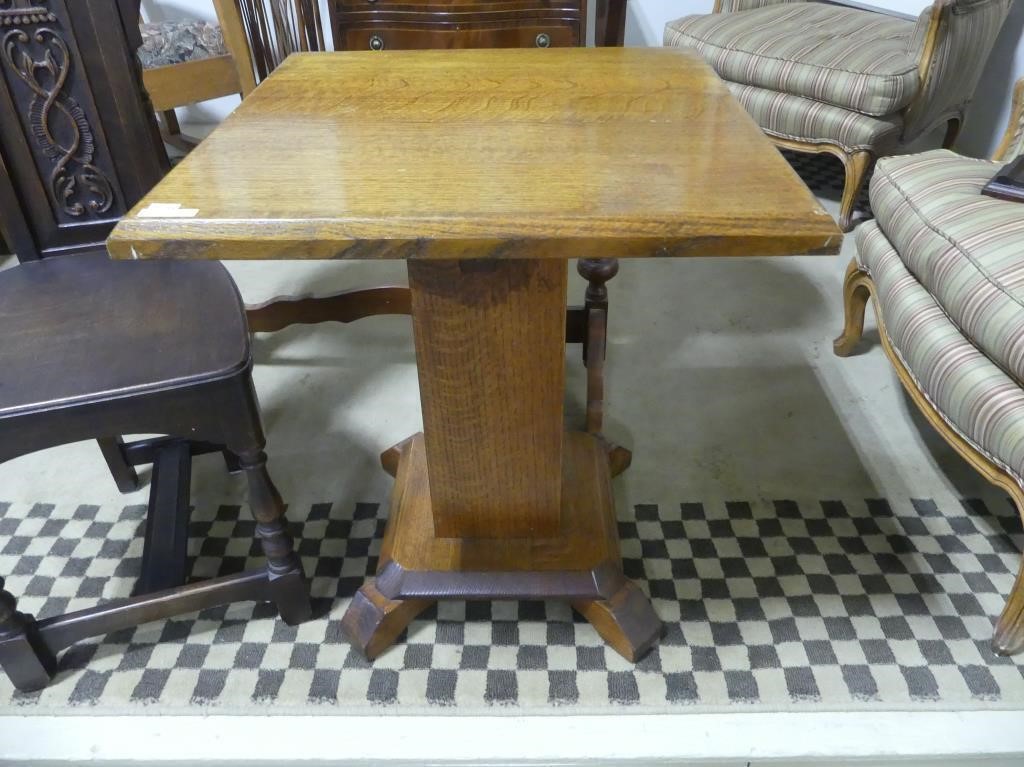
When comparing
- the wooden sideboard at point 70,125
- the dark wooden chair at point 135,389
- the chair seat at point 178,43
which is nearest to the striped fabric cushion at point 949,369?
the dark wooden chair at point 135,389

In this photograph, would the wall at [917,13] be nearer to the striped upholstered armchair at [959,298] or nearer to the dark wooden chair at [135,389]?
the striped upholstered armchair at [959,298]

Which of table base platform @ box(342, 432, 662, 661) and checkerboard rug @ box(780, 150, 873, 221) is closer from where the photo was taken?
table base platform @ box(342, 432, 662, 661)

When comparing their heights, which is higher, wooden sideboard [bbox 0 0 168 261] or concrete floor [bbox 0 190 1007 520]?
wooden sideboard [bbox 0 0 168 261]

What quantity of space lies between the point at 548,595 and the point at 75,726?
68cm

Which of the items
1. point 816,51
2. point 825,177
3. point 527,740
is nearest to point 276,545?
point 527,740

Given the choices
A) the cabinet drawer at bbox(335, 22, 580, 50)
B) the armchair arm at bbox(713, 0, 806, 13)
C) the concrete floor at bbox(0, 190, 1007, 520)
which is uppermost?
the cabinet drawer at bbox(335, 22, 580, 50)

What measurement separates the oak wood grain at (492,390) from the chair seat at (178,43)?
1.95 m

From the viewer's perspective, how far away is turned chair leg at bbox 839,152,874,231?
7.11ft

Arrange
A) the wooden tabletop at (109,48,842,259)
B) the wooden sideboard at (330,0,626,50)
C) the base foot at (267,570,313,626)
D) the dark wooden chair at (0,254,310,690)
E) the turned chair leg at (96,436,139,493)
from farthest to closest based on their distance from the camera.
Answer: the wooden sideboard at (330,0,626,50) < the turned chair leg at (96,436,139,493) < the base foot at (267,570,313,626) < the dark wooden chair at (0,254,310,690) < the wooden tabletop at (109,48,842,259)

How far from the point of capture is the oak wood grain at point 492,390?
0.88 m

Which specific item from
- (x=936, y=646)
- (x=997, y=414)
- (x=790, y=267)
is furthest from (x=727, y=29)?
(x=936, y=646)

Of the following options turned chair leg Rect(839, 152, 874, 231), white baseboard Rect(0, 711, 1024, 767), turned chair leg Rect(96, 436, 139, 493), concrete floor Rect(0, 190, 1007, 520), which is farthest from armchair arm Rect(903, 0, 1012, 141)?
turned chair leg Rect(96, 436, 139, 493)

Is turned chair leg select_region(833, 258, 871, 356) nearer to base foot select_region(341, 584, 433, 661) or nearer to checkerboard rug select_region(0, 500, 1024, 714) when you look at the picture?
checkerboard rug select_region(0, 500, 1024, 714)

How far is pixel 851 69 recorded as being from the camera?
2.10 metres
